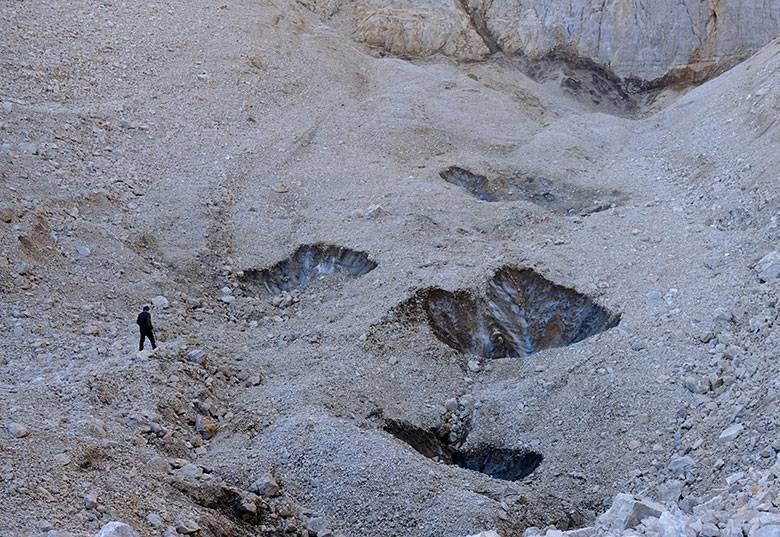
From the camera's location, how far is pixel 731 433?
847 cm

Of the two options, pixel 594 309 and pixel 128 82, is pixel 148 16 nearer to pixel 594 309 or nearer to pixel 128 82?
A: pixel 128 82

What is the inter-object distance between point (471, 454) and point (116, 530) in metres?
4.81

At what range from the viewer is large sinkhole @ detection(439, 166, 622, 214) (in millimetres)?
16312

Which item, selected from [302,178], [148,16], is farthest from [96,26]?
[302,178]

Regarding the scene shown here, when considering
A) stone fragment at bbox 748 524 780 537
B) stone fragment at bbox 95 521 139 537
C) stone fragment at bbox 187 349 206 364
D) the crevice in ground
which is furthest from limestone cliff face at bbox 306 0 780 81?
stone fragment at bbox 748 524 780 537

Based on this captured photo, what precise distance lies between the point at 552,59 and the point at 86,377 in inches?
774

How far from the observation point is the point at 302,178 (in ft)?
52.6

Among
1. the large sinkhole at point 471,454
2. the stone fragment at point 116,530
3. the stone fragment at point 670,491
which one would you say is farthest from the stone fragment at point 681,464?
the stone fragment at point 116,530

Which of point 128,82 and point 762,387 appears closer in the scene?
point 762,387

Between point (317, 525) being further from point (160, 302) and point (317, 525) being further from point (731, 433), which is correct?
point (160, 302)

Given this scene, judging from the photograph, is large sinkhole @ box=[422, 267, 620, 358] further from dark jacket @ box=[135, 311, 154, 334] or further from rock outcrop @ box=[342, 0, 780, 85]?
rock outcrop @ box=[342, 0, 780, 85]

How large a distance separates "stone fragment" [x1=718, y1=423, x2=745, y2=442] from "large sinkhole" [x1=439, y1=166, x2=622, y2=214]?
7.92m

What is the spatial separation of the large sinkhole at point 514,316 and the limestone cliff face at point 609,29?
1353cm

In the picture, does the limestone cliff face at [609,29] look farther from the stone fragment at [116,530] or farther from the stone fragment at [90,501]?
the stone fragment at [116,530]
